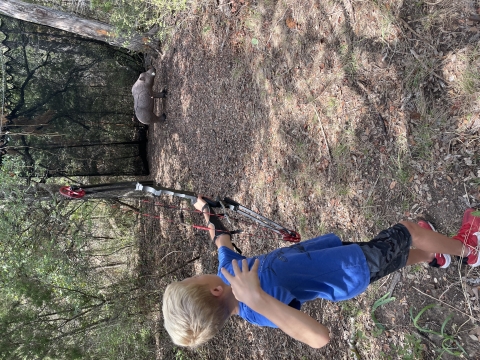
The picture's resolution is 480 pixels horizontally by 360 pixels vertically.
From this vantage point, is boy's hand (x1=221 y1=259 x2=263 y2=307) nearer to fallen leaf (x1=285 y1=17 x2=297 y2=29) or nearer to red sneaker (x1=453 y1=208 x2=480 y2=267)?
red sneaker (x1=453 y1=208 x2=480 y2=267)

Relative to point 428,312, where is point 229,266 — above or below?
above

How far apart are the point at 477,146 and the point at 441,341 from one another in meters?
1.61

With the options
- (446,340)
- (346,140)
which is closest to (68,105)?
(346,140)

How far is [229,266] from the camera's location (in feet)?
8.82

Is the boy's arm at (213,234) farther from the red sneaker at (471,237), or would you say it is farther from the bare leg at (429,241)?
the red sneaker at (471,237)

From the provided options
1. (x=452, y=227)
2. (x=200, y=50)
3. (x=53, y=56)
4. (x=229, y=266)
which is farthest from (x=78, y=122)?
(x=452, y=227)

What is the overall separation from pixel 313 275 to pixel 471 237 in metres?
1.28

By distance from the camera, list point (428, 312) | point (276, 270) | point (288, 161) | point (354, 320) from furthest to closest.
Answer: point (288, 161) → point (354, 320) → point (428, 312) → point (276, 270)

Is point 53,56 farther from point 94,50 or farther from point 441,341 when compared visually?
point 441,341

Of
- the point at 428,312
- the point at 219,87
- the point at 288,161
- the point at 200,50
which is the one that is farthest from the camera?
the point at 200,50

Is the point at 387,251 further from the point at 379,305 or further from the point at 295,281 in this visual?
the point at 379,305

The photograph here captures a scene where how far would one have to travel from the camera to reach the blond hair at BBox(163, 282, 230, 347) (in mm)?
2172

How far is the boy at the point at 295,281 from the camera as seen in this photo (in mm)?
2041

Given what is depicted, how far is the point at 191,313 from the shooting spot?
2.16 m
